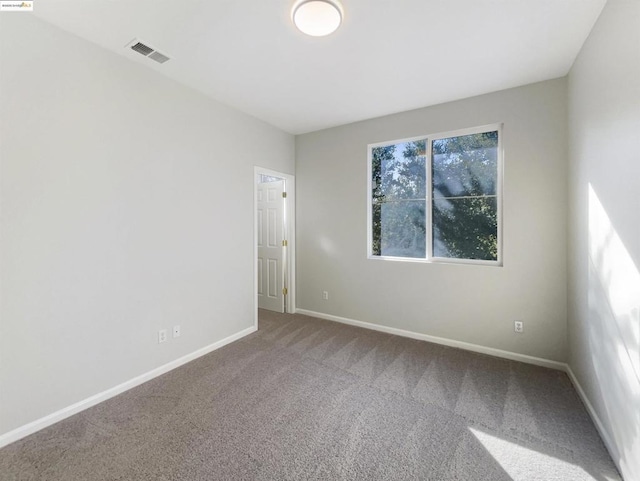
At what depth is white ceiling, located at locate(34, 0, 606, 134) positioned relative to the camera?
176 cm

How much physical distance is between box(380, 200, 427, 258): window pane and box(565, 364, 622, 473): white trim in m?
1.70

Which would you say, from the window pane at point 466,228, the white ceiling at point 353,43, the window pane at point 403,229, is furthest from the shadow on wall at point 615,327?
the window pane at point 403,229

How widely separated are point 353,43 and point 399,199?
→ 1882mm

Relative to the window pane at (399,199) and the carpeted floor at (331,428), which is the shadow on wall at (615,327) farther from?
the window pane at (399,199)

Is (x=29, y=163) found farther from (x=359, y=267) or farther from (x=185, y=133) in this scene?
(x=359, y=267)

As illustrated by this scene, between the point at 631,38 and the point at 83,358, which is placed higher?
the point at 631,38

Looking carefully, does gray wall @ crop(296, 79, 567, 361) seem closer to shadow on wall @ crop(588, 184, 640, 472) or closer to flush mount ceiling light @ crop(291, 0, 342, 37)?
shadow on wall @ crop(588, 184, 640, 472)

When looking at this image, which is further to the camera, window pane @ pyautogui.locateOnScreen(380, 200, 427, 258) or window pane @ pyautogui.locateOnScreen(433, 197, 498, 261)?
window pane @ pyautogui.locateOnScreen(380, 200, 427, 258)

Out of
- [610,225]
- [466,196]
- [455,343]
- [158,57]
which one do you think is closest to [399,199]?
[466,196]

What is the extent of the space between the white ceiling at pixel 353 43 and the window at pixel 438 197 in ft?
1.84

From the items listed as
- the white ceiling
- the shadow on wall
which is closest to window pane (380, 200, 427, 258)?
the white ceiling

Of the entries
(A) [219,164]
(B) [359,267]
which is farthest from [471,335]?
(A) [219,164]

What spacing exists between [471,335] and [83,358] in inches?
141

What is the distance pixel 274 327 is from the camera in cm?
372
